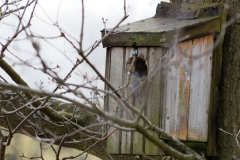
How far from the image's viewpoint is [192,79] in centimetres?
254

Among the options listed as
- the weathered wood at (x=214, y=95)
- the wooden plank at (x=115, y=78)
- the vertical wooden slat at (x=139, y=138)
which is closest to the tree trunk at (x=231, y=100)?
the weathered wood at (x=214, y=95)

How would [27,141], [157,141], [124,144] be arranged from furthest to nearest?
[27,141] < [124,144] < [157,141]

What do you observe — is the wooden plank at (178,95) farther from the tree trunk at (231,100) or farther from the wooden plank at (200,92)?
the tree trunk at (231,100)

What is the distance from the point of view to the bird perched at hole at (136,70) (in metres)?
2.58

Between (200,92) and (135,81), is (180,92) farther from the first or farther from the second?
(135,81)

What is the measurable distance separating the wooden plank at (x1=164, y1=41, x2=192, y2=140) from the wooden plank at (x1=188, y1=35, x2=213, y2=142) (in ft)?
0.10

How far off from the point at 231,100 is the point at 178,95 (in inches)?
14.2

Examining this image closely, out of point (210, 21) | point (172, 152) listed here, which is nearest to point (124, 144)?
point (210, 21)

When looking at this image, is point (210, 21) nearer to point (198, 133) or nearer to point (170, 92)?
point (170, 92)

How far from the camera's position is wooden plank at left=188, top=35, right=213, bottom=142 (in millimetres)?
2512

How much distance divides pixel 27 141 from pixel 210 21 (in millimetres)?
4540

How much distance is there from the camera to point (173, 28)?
2.49 m

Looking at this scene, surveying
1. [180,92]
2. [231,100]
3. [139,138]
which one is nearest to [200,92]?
[180,92]

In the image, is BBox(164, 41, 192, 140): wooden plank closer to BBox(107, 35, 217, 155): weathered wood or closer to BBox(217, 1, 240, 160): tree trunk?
BBox(107, 35, 217, 155): weathered wood
